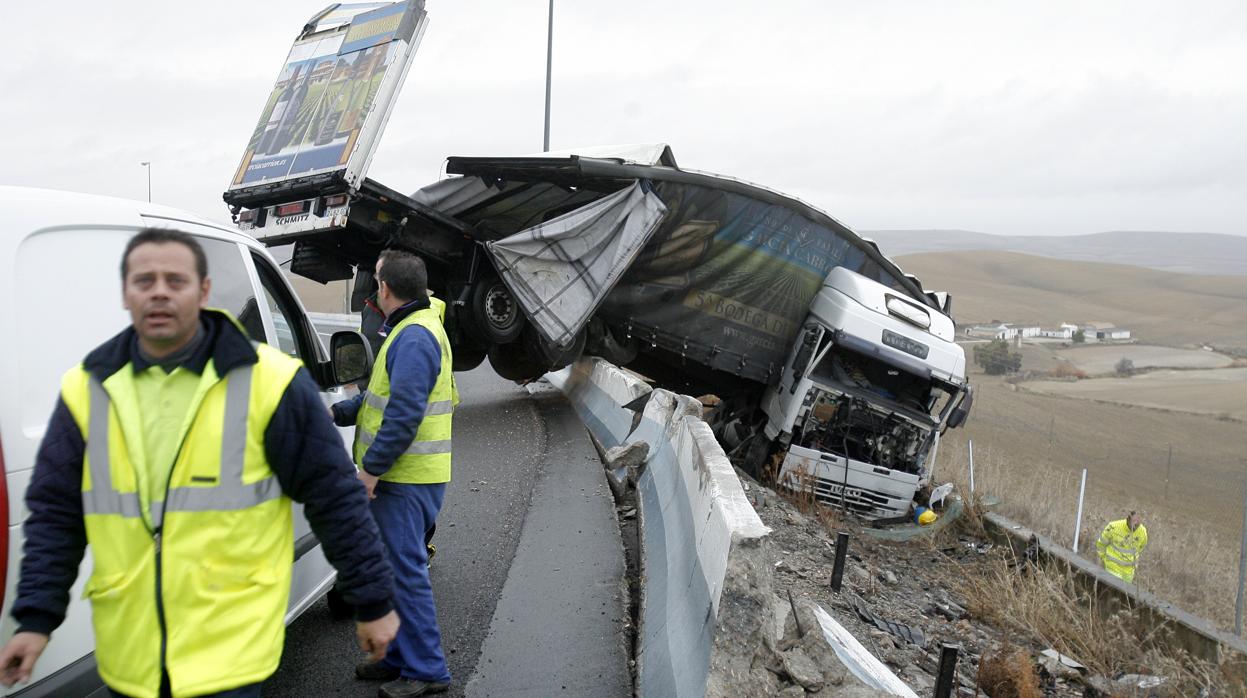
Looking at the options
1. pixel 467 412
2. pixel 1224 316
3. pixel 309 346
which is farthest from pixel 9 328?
pixel 1224 316

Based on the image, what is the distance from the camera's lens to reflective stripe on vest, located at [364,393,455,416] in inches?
155

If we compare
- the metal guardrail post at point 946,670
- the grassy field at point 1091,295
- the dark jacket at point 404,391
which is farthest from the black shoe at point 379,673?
the grassy field at point 1091,295

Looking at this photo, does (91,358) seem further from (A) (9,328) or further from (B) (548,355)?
(B) (548,355)

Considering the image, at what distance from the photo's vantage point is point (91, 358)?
87.0 inches

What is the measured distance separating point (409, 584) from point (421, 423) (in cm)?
63

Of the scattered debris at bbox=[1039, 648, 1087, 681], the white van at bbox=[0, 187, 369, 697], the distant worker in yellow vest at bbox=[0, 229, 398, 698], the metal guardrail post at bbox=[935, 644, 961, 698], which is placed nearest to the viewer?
the distant worker in yellow vest at bbox=[0, 229, 398, 698]

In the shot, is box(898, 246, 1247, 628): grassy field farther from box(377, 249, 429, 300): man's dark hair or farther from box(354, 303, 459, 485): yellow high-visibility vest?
box(377, 249, 429, 300): man's dark hair

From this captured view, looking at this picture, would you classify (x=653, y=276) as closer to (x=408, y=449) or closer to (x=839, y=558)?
(x=839, y=558)

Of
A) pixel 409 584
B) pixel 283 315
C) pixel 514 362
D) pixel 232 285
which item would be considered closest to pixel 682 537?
pixel 409 584

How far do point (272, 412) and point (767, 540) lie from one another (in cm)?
172

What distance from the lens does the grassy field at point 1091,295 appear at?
90.2 m

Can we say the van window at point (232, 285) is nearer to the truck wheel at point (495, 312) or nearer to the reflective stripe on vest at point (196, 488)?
the reflective stripe on vest at point (196, 488)

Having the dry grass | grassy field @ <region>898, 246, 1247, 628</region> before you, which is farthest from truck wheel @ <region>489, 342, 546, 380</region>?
grassy field @ <region>898, 246, 1247, 628</region>

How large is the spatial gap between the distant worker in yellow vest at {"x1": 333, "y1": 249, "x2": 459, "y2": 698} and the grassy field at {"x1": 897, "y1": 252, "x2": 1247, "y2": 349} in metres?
83.5
